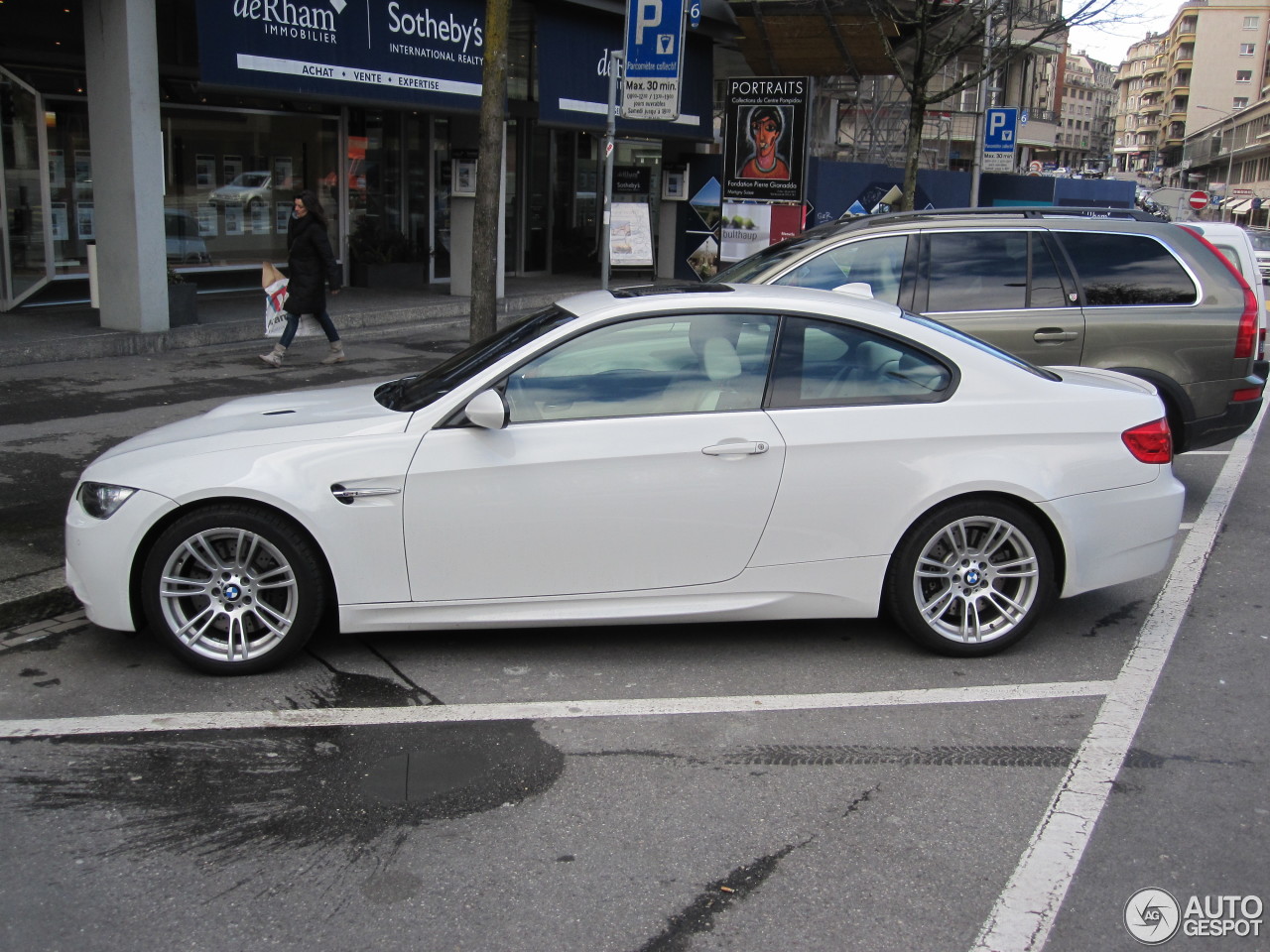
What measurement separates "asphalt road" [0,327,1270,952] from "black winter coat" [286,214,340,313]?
6.40 meters

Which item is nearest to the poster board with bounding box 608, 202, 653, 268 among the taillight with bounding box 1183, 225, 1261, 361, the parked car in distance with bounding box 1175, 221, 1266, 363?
the parked car in distance with bounding box 1175, 221, 1266, 363

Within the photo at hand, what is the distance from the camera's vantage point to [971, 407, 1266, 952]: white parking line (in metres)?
3.33

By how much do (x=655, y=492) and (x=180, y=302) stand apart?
32.5ft

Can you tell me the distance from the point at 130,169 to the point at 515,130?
997cm

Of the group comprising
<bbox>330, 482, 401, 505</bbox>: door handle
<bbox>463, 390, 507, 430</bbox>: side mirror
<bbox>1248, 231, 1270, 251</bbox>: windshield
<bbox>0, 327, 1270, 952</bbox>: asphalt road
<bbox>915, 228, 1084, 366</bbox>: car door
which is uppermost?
<bbox>1248, 231, 1270, 251</bbox>: windshield

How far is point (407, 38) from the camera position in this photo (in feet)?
49.4

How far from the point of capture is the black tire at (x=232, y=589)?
4.77 meters

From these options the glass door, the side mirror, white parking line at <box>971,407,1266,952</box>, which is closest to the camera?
white parking line at <box>971,407,1266,952</box>

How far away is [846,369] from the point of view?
5.18 meters

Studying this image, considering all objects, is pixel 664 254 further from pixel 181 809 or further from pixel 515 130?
pixel 181 809

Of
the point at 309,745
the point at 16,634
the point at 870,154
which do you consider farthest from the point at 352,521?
the point at 870,154

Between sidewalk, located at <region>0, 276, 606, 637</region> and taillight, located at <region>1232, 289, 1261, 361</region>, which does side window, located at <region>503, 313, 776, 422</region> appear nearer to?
sidewalk, located at <region>0, 276, 606, 637</region>

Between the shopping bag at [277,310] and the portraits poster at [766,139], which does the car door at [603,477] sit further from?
the portraits poster at [766,139]

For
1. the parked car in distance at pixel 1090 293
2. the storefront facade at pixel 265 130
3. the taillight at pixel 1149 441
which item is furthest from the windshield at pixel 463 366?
the storefront facade at pixel 265 130
